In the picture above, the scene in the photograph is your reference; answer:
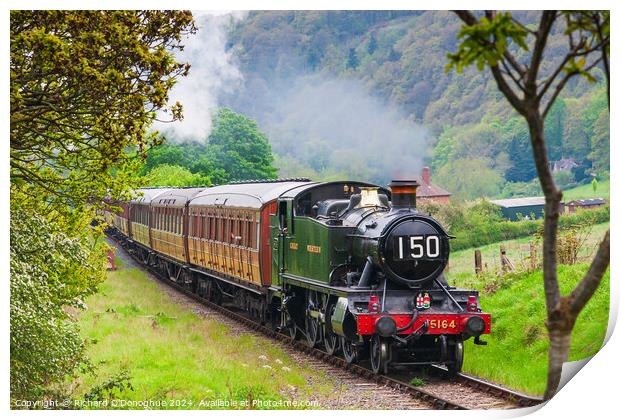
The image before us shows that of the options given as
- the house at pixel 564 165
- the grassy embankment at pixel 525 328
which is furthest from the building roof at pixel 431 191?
the house at pixel 564 165

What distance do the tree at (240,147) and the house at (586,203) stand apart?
7822mm

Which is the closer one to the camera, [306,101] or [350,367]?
[350,367]

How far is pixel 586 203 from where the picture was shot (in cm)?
1429

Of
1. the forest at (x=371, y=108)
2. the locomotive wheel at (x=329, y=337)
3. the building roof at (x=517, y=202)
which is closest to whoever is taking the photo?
the locomotive wheel at (x=329, y=337)

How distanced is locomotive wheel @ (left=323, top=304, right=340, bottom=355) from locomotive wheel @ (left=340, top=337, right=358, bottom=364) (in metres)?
0.13

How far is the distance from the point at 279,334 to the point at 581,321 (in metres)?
6.52

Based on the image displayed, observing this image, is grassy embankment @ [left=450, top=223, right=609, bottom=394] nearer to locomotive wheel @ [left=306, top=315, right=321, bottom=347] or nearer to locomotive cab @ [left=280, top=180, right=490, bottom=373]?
locomotive cab @ [left=280, top=180, right=490, bottom=373]

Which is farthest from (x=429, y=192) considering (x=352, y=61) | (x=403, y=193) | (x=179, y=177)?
(x=179, y=177)

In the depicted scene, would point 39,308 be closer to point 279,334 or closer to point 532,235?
point 279,334

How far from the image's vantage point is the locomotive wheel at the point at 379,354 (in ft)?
44.8

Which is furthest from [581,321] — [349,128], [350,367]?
[349,128]

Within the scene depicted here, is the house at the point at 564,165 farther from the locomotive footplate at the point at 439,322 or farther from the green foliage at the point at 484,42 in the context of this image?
the green foliage at the point at 484,42

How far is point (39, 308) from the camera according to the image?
12250mm

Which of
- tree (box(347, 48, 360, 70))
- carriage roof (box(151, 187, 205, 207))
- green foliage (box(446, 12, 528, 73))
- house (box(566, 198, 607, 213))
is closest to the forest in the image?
tree (box(347, 48, 360, 70))
